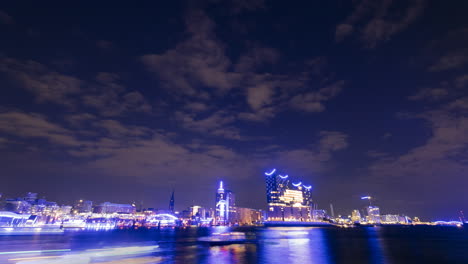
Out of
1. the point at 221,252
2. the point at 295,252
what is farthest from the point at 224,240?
the point at 295,252

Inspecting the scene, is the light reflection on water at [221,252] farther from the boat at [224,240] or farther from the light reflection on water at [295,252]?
the boat at [224,240]

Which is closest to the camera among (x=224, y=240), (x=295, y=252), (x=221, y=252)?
(x=221, y=252)

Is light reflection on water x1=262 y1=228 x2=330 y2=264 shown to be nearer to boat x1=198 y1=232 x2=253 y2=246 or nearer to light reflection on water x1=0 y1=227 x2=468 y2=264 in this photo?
light reflection on water x1=0 y1=227 x2=468 y2=264

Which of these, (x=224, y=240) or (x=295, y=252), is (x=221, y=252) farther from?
(x=224, y=240)

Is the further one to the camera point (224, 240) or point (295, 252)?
point (224, 240)

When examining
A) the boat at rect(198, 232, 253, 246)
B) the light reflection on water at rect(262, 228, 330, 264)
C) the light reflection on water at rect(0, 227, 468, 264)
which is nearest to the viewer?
the light reflection on water at rect(0, 227, 468, 264)

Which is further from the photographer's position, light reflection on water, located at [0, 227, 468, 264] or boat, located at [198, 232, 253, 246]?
boat, located at [198, 232, 253, 246]

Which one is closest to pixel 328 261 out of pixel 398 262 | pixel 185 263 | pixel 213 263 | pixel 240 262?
pixel 398 262

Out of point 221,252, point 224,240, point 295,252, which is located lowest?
point 295,252

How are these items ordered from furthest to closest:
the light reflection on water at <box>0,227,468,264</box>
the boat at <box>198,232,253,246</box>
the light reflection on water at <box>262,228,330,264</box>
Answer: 1. the boat at <box>198,232,253,246</box>
2. the light reflection on water at <box>262,228,330,264</box>
3. the light reflection on water at <box>0,227,468,264</box>

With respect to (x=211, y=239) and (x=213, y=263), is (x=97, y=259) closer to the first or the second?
(x=213, y=263)

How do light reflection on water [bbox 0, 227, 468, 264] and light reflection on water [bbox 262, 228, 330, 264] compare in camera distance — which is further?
light reflection on water [bbox 262, 228, 330, 264]

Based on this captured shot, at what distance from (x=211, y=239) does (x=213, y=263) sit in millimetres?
30057

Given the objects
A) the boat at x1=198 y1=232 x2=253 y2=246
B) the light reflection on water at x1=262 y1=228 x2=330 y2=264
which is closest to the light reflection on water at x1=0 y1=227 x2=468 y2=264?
the light reflection on water at x1=262 y1=228 x2=330 y2=264
